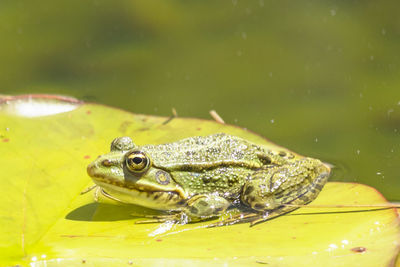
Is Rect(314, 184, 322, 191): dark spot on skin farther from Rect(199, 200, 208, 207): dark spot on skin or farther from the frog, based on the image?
Rect(199, 200, 208, 207): dark spot on skin

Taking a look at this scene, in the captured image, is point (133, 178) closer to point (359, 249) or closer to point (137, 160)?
point (137, 160)

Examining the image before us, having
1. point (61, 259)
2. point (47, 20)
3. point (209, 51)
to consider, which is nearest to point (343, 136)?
point (209, 51)

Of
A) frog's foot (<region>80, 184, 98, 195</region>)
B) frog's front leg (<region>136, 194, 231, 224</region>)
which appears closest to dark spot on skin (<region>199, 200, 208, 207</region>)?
frog's front leg (<region>136, 194, 231, 224</region>)

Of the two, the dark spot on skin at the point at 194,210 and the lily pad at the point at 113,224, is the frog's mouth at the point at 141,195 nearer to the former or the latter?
the lily pad at the point at 113,224

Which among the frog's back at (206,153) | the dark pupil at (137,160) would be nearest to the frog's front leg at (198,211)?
the frog's back at (206,153)

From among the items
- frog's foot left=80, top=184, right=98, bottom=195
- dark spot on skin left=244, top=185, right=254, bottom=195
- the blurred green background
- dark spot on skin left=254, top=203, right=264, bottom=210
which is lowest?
dark spot on skin left=254, top=203, right=264, bottom=210

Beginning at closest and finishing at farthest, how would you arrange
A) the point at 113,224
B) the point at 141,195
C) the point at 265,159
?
the point at 113,224, the point at 141,195, the point at 265,159

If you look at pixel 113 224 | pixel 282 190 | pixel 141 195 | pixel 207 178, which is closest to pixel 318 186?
pixel 282 190
